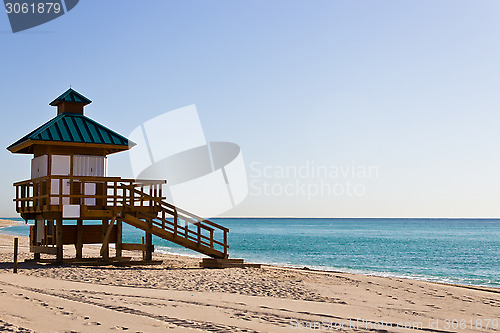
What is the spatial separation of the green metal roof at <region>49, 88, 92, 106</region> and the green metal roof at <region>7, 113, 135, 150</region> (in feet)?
1.93

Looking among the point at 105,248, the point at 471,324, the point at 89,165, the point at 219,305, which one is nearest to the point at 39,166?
the point at 89,165

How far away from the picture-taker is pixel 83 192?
1973 cm

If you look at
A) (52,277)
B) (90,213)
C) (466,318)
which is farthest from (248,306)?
(90,213)

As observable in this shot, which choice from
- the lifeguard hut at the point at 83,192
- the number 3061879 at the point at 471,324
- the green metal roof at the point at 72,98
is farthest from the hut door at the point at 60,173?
the number 3061879 at the point at 471,324

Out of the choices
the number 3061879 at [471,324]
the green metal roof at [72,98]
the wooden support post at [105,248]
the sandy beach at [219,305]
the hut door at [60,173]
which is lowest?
the number 3061879 at [471,324]

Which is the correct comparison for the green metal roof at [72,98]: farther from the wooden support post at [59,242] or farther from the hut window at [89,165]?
the wooden support post at [59,242]

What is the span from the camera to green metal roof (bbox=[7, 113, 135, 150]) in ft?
63.9

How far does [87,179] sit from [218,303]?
1002cm

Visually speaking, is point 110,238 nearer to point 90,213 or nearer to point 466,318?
point 90,213

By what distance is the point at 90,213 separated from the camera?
19.2 meters

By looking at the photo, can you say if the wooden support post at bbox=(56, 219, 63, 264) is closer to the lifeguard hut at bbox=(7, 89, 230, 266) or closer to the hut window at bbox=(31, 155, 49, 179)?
the lifeguard hut at bbox=(7, 89, 230, 266)

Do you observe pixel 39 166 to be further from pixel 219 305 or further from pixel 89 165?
pixel 219 305

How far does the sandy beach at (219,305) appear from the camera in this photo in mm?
8742

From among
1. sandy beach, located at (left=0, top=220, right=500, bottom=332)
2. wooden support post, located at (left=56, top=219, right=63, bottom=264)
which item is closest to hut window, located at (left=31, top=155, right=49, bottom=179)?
wooden support post, located at (left=56, top=219, right=63, bottom=264)
